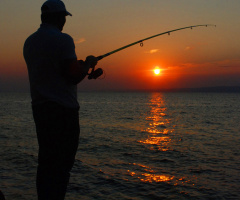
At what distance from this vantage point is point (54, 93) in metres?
2.84

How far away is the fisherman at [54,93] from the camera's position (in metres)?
2.80

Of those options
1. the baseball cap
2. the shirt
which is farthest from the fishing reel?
the baseball cap

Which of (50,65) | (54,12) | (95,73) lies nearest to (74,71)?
(50,65)

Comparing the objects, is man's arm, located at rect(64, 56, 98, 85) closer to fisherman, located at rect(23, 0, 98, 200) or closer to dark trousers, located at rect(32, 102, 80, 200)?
fisherman, located at rect(23, 0, 98, 200)

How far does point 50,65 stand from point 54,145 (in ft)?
2.73

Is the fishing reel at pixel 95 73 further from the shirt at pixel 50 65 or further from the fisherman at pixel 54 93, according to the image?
the shirt at pixel 50 65

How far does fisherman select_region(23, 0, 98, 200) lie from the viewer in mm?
2799

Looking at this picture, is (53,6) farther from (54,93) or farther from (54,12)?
(54,93)

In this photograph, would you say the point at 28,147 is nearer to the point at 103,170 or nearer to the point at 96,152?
the point at 96,152

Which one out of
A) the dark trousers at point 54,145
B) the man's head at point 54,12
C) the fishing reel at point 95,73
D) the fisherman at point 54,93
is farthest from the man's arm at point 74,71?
the fishing reel at point 95,73

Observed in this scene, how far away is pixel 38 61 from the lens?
285 cm

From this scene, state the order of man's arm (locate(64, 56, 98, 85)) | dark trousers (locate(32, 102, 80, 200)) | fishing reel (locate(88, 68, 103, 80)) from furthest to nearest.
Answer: fishing reel (locate(88, 68, 103, 80))
dark trousers (locate(32, 102, 80, 200))
man's arm (locate(64, 56, 98, 85))

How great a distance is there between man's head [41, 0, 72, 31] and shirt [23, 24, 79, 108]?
0.13m

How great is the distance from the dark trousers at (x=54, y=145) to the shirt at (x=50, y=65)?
0.33ft
